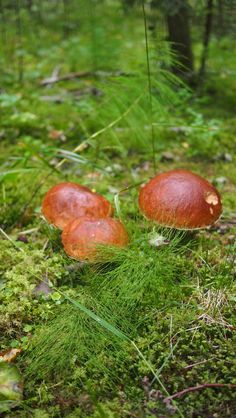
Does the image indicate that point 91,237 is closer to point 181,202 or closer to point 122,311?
point 122,311

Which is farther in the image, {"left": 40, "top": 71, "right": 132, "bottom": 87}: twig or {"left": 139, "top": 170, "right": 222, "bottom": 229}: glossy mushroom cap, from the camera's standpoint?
{"left": 40, "top": 71, "right": 132, "bottom": 87}: twig

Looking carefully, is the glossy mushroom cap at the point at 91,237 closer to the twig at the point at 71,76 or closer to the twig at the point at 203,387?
the twig at the point at 203,387

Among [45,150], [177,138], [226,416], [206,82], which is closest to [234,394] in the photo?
[226,416]

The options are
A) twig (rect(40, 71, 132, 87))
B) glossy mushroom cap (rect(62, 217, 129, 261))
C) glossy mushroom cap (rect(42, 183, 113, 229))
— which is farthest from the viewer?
twig (rect(40, 71, 132, 87))

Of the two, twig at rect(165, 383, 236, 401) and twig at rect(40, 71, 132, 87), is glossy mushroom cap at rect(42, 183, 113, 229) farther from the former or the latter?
twig at rect(40, 71, 132, 87)

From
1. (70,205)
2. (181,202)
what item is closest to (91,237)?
(70,205)

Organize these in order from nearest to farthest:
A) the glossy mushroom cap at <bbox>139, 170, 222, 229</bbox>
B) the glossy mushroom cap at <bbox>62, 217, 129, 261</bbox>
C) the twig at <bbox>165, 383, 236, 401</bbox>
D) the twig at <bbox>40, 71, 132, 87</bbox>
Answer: the twig at <bbox>165, 383, 236, 401</bbox> < the glossy mushroom cap at <bbox>62, 217, 129, 261</bbox> < the glossy mushroom cap at <bbox>139, 170, 222, 229</bbox> < the twig at <bbox>40, 71, 132, 87</bbox>

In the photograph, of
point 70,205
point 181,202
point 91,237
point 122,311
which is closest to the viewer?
point 122,311

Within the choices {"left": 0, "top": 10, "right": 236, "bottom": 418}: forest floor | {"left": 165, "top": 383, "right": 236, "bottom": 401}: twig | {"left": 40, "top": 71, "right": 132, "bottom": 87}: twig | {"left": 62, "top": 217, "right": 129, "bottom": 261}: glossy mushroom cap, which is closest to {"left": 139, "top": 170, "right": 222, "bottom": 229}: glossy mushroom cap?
{"left": 0, "top": 10, "right": 236, "bottom": 418}: forest floor
